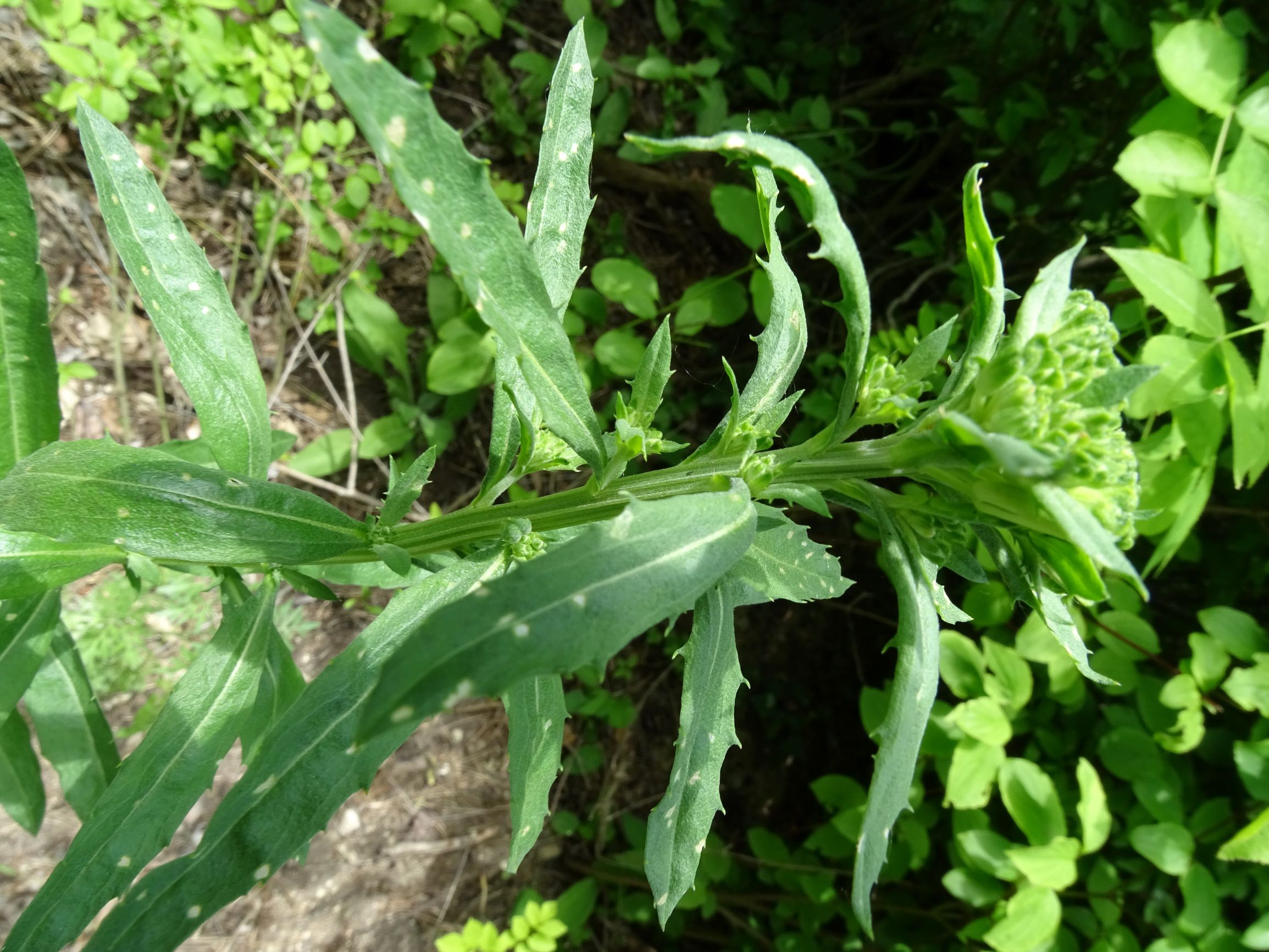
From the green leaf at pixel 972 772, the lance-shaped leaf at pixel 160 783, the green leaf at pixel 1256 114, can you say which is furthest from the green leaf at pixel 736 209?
the lance-shaped leaf at pixel 160 783

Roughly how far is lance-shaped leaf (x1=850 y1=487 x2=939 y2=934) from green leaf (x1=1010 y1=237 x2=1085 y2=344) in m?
0.31

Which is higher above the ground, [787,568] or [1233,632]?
[787,568]

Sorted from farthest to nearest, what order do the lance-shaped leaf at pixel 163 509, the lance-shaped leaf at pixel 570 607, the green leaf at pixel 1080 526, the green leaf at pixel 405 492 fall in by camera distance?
the green leaf at pixel 405 492 → the lance-shaped leaf at pixel 163 509 → the green leaf at pixel 1080 526 → the lance-shaped leaf at pixel 570 607

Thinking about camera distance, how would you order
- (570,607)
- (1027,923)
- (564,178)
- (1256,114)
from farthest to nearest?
(1027,923) < (1256,114) < (564,178) < (570,607)

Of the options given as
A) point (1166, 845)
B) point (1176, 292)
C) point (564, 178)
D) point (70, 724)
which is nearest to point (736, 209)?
point (1176, 292)

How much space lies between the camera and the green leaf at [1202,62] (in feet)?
6.09

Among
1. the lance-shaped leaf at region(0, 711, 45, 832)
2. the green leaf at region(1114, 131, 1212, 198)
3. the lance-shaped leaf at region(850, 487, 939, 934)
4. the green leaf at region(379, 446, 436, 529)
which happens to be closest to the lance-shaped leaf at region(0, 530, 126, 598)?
the green leaf at region(379, 446, 436, 529)

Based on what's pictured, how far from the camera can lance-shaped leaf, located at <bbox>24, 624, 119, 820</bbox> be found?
5.31 feet

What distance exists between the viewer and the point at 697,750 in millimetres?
1194

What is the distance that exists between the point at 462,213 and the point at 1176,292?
1.64 m

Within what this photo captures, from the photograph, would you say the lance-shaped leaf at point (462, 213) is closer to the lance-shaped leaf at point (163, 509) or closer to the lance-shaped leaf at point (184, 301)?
the lance-shaped leaf at point (163, 509)

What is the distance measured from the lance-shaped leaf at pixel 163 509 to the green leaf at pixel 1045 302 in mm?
991

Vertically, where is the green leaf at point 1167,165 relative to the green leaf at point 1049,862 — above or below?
above

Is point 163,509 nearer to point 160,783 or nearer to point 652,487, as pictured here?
point 160,783
